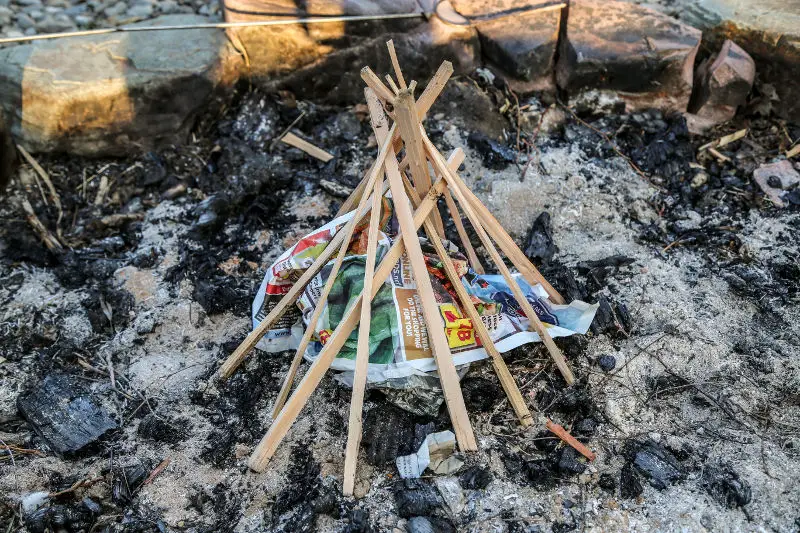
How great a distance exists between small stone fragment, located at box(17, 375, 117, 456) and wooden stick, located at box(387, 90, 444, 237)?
1564 millimetres

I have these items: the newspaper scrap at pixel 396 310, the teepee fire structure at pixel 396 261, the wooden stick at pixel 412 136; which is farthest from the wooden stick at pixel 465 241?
the wooden stick at pixel 412 136

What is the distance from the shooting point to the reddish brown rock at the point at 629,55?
3.82 meters

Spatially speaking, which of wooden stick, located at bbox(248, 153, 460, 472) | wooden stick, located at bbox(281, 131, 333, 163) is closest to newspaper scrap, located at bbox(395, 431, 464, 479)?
wooden stick, located at bbox(248, 153, 460, 472)

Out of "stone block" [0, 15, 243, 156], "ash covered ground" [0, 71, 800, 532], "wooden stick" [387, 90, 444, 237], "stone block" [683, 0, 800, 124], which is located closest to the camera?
"wooden stick" [387, 90, 444, 237]

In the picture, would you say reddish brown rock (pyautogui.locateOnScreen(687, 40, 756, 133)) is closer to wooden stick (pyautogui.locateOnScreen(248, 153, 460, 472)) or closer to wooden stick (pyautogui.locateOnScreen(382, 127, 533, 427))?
wooden stick (pyautogui.locateOnScreen(382, 127, 533, 427))

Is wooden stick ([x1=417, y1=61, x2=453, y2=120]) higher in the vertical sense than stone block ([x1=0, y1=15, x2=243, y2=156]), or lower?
higher

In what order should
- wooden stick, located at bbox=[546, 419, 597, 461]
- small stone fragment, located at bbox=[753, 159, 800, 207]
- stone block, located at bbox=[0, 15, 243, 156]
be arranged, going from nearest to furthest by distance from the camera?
1. wooden stick, located at bbox=[546, 419, 597, 461]
2. small stone fragment, located at bbox=[753, 159, 800, 207]
3. stone block, located at bbox=[0, 15, 243, 156]

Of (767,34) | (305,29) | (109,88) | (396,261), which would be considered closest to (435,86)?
(396,261)

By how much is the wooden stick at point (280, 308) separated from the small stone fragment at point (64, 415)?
1.67 feet

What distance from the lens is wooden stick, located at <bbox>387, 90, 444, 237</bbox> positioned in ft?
7.16

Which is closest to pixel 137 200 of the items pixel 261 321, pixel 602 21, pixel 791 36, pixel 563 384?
pixel 261 321

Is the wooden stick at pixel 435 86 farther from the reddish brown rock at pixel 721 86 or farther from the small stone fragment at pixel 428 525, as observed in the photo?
the reddish brown rock at pixel 721 86

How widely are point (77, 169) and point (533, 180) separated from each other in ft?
8.63

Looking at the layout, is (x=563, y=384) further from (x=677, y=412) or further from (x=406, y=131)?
(x=406, y=131)
